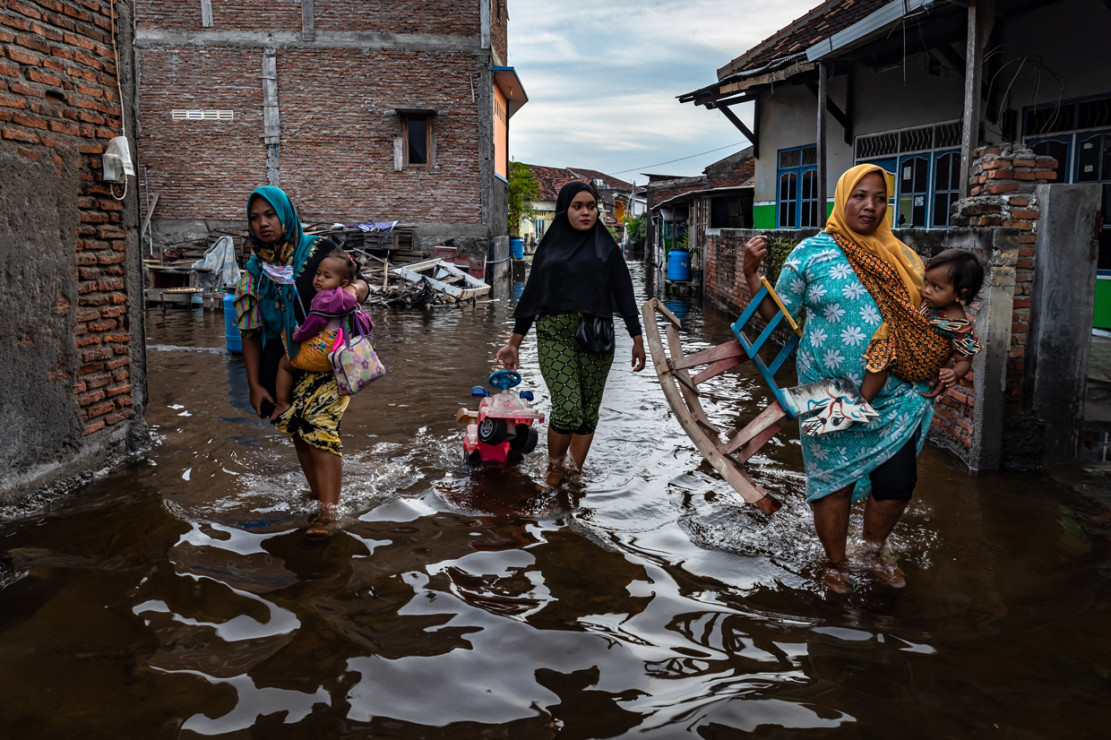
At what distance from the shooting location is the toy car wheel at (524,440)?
5.29 metres

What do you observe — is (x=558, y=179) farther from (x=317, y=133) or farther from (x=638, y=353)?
(x=638, y=353)

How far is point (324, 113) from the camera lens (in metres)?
19.7

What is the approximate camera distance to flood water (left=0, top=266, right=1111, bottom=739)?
8.50 feet

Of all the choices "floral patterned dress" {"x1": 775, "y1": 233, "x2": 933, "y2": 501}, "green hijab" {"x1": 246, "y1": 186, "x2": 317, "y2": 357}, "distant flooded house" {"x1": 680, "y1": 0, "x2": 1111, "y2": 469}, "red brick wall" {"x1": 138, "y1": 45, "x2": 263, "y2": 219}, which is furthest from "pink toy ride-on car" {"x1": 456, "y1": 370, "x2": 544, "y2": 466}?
"red brick wall" {"x1": 138, "y1": 45, "x2": 263, "y2": 219}

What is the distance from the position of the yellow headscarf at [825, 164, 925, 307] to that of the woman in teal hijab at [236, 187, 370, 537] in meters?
2.28

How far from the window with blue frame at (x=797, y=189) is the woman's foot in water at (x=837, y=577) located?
1291 centimetres

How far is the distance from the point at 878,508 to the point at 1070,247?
265 cm

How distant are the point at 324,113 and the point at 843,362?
61.2 feet

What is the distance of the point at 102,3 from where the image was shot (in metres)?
5.03

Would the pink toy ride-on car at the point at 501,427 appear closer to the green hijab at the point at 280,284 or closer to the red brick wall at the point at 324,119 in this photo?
the green hijab at the point at 280,284

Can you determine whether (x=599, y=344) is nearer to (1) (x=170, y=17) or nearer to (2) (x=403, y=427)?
(2) (x=403, y=427)

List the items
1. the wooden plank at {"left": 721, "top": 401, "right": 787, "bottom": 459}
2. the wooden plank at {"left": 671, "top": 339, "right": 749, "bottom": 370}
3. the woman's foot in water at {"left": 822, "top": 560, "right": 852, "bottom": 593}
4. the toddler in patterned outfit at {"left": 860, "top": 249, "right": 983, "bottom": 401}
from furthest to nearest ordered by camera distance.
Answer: the wooden plank at {"left": 671, "top": 339, "right": 749, "bottom": 370}
the wooden plank at {"left": 721, "top": 401, "right": 787, "bottom": 459}
the woman's foot in water at {"left": 822, "top": 560, "right": 852, "bottom": 593}
the toddler in patterned outfit at {"left": 860, "top": 249, "right": 983, "bottom": 401}

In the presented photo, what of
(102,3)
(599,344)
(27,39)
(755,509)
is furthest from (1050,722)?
(102,3)

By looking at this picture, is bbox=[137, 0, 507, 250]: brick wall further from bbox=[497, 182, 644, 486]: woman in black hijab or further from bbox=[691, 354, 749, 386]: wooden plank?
bbox=[691, 354, 749, 386]: wooden plank
